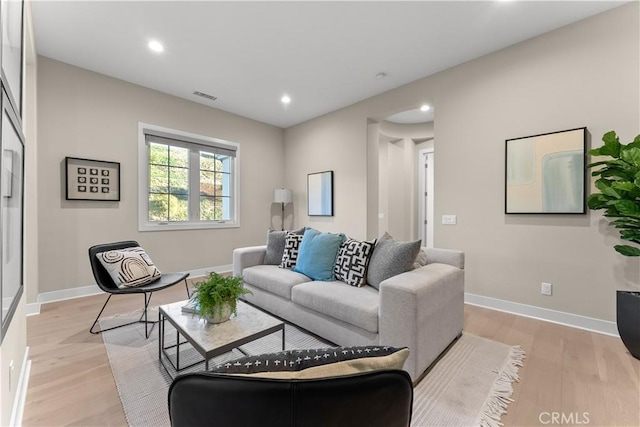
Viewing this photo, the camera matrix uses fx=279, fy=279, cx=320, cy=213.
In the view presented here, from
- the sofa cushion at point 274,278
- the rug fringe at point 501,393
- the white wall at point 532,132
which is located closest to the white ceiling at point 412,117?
the white wall at point 532,132

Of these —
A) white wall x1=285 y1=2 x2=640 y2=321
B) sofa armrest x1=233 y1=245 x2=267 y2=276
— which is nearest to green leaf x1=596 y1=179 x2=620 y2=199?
white wall x1=285 y1=2 x2=640 y2=321

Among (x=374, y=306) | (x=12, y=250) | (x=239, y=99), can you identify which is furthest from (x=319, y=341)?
(x=239, y=99)

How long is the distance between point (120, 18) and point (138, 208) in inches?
89.2

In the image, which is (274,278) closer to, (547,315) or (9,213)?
(9,213)

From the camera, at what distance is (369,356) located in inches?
25.2

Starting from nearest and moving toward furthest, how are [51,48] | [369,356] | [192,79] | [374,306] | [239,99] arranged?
[369,356] < [374,306] < [51,48] < [192,79] < [239,99]

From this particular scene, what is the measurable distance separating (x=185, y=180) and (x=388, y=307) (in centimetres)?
385

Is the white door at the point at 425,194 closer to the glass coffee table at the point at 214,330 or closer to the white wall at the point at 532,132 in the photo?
the white wall at the point at 532,132

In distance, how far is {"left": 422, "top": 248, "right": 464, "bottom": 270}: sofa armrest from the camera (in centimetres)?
231

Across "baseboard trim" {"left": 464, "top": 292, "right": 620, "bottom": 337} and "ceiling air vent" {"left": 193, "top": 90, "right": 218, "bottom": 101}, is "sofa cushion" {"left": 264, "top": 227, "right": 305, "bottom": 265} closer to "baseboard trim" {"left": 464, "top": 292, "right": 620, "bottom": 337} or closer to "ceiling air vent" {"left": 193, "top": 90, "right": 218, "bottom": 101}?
"baseboard trim" {"left": 464, "top": 292, "right": 620, "bottom": 337}

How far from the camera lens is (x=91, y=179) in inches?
136

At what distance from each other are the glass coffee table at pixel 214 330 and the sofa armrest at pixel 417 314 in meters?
0.68

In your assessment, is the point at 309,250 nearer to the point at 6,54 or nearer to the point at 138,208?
the point at 6,54

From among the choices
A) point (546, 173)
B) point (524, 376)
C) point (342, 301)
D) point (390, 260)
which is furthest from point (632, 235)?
point (342, 301)
